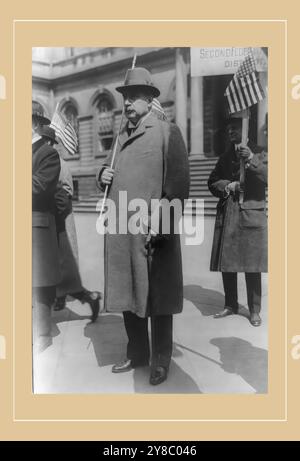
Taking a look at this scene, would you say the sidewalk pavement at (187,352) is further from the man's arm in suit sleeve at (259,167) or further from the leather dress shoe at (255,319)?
the man's arm in suit sleeve at (259,167)

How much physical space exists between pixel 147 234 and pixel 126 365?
38.9 inches

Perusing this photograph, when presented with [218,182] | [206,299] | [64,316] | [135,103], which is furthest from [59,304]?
[135,103]

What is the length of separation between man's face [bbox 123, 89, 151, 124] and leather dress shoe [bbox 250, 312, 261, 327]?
70.7 inches

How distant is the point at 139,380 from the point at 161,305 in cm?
60

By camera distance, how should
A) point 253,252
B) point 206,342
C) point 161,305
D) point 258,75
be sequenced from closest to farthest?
→ point 161,305 → point 258,75 → point 206,342 → point 253,252

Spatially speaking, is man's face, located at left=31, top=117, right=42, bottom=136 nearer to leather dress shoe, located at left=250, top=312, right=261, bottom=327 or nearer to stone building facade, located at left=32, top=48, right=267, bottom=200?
stone building facade, located at left=32, top=48, right=267, bottom=200

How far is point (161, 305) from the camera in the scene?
299 cm

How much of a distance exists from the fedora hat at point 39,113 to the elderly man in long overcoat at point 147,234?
711 millimetres

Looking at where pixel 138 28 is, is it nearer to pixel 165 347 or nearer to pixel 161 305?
pixel 161 305

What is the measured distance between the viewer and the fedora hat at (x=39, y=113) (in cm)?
335

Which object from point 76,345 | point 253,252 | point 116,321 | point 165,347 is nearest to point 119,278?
point 165,347

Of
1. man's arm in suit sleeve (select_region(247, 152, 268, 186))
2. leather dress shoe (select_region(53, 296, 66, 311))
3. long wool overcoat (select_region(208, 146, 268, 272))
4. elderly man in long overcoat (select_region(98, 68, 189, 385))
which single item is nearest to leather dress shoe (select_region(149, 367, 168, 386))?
elderly man in long overcoat (select_region(98, 68, 189, 385))

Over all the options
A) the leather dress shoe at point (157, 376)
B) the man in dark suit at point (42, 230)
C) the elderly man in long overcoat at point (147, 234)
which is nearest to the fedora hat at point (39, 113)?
the man in dark suit at point (42, 230)

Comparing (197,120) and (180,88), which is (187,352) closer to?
(180,88)
